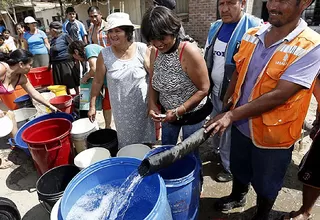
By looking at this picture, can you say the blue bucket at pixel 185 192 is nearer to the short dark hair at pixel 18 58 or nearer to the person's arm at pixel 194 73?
the person's arm at pixel 194 73

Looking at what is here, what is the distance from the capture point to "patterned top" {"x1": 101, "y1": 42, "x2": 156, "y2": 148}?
2.41m

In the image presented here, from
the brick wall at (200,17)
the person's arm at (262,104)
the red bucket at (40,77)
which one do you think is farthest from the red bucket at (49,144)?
the brick wall at (200,17)

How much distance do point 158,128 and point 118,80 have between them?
1329mm

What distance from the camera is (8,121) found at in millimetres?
3061

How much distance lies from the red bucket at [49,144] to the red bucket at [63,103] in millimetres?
723

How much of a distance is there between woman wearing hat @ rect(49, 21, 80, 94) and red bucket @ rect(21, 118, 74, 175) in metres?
→ 2.18

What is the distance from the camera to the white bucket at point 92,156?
8.04ft

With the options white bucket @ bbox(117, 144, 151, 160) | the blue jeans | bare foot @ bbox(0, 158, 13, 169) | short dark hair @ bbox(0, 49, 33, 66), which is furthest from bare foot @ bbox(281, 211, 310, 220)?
short dark hair @ bbox(0, 49, 33, 66)

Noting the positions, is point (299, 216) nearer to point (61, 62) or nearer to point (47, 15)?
point (61, 62)

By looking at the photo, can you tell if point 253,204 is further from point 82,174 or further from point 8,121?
point 8,121

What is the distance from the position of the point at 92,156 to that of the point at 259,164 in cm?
167

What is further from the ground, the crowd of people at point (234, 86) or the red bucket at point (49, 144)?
the crowd of people at point (234, 86)

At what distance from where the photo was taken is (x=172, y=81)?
193 cm

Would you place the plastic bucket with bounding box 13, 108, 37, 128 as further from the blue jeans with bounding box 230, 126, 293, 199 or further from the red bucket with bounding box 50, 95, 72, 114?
the blue jeans with bounding box 230, 126, 293, 199
